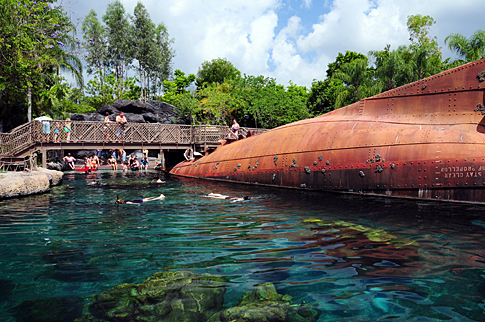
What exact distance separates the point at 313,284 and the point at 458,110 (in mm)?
8565

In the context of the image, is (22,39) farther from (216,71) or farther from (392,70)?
(216,71)

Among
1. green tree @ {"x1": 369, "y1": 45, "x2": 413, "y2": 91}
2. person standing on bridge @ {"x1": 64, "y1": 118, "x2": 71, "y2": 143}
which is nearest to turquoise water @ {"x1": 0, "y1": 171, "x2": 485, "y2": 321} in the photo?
person standing on bridge @ {"x1": 64, "y1": 118, "x2": 71, "y2": 143}

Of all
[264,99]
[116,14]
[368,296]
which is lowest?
[368,296]

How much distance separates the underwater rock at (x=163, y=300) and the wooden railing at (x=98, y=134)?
567 inches

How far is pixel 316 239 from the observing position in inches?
199

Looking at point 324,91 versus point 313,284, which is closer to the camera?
point 313,284

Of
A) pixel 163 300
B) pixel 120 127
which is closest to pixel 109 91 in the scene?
pixel 120 127

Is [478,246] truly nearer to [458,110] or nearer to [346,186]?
[346,186]

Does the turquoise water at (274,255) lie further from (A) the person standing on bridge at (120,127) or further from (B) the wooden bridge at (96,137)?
(A) the person standing on bridge at (120,127)

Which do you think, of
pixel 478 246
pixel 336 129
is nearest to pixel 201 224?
pixel 478 246

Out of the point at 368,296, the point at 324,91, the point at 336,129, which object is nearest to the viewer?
the point at 368,296

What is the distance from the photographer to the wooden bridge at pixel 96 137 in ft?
65.4

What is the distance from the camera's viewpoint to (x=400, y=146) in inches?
355

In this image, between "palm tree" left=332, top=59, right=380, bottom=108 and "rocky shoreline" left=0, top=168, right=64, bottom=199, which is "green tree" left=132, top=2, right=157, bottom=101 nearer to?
"palm tree" left=332, top=59, right=380, bottom=108
